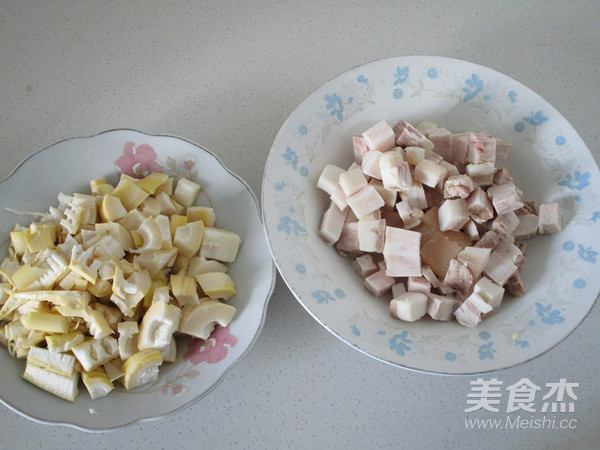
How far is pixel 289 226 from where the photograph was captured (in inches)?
34.9

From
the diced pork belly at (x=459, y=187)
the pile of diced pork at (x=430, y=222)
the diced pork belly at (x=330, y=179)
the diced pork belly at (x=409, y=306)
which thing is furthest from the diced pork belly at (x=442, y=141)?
the diced pork belly at (x=409, y=306)

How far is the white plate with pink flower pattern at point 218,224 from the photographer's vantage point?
0.80 m

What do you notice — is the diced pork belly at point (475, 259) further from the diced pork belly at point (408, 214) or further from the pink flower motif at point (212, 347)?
the pink flower motif at point (212, 347)

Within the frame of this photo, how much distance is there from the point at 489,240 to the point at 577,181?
23cm

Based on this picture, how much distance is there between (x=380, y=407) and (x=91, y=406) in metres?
0.53

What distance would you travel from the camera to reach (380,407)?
0.94 meters

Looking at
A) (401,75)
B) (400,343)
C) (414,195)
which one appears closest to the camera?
(400,343)

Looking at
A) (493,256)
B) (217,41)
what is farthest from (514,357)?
(217,41)

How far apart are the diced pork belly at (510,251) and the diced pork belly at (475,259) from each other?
1.8 inches

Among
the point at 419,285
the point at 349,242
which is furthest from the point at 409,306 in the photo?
the point at 349,242

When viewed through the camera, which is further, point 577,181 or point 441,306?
point 577,181

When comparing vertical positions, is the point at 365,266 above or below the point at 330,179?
below

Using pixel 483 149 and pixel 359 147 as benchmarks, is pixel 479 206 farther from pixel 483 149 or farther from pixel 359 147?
pixel 359 147

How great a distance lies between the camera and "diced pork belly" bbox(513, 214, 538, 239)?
0.94 metres
